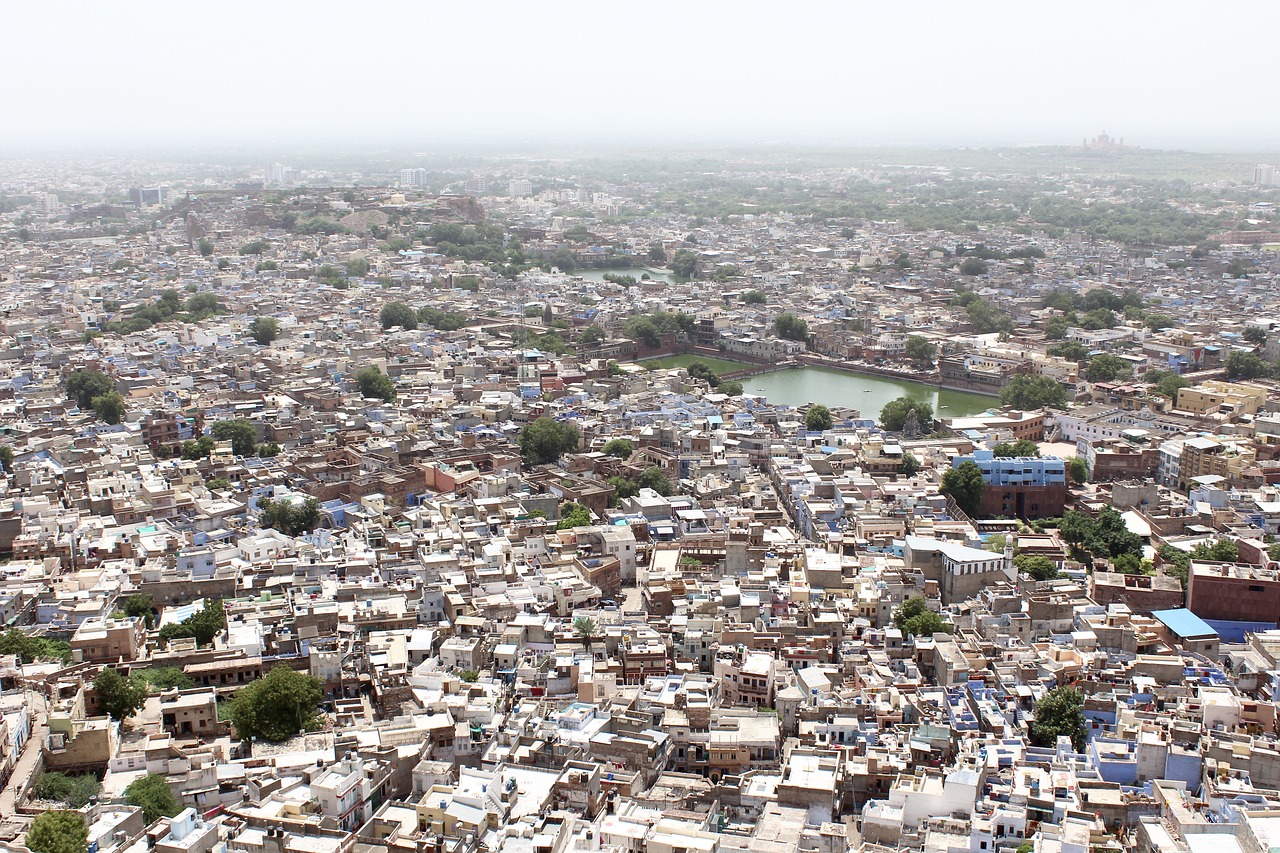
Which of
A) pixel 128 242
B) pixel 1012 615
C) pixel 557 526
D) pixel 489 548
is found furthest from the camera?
pixel 128 242

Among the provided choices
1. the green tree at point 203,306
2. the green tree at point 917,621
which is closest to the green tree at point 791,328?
the green tree at point 203,306

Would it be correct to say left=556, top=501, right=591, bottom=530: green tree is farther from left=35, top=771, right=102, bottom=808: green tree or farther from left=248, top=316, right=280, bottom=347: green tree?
left=248, top=316, right=280, bottom=347: green tree

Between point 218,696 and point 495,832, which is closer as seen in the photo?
point 495,832

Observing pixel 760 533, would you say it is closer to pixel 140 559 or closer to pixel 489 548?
pixel 489 548

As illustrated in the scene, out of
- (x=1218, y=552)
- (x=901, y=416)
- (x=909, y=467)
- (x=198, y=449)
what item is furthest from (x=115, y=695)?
(x=901, y=416)

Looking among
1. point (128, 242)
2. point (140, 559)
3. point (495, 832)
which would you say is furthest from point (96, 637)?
point (128, 242)

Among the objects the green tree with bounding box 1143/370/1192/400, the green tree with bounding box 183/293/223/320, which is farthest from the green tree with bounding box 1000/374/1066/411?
the green tree with bounding box 183/293/223/320

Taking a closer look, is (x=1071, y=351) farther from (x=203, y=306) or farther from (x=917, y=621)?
(x=203, y=306)
